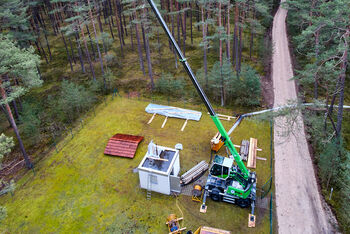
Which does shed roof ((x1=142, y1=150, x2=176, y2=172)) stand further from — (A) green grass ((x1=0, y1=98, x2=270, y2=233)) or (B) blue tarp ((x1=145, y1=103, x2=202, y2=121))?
(B) blue tarp ((x1=145, y1=103, x2=202, y2=121))

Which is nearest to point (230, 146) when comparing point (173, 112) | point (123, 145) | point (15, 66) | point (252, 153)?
point (252, 153)

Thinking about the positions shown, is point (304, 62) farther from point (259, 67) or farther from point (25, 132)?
point (25, 132)

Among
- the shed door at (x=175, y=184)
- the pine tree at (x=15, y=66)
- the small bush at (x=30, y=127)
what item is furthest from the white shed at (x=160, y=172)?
the small bush at (x=30, y=127)

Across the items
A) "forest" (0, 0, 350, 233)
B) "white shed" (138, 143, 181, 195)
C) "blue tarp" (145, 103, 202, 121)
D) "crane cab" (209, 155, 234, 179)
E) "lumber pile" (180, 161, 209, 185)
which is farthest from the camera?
"blue tarp" (145, 103, 202, 121)

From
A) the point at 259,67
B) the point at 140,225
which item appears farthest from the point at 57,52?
the point at 140,225

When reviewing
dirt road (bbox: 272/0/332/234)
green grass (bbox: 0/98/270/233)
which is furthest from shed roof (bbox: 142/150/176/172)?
dirt road (bbox: 272/0/332/234)

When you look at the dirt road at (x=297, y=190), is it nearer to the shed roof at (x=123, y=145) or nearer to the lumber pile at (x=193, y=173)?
the lumber pile at (x=193, y=173)
